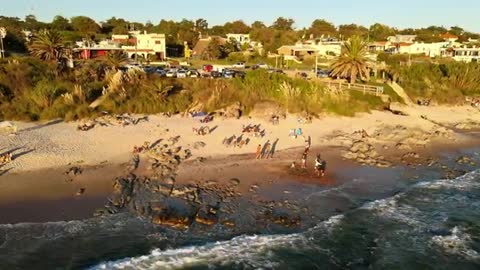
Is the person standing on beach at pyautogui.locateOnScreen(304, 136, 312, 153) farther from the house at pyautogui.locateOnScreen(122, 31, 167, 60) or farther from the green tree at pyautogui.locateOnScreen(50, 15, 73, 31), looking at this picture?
the green tree at pyautogui.locateOnScreen(50, 15, 73, 31)

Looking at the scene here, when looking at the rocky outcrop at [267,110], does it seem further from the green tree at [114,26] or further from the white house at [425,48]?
the green tree at [114,26]

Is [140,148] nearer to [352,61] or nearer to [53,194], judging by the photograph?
[53,194]

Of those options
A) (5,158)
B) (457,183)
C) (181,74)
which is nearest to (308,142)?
(457,183)

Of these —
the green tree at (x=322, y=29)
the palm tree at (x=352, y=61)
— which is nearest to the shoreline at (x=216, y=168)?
the palm tree at (x=352, y=61)

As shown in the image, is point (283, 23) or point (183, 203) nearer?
point (183, 203)

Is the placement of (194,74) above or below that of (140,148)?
above

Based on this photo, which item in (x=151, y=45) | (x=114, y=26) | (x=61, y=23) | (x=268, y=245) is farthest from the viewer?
(x=114, y=26)
